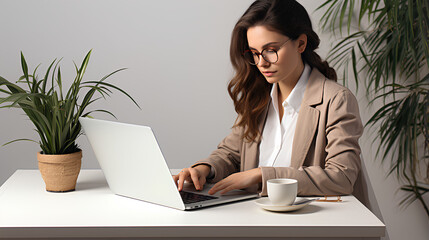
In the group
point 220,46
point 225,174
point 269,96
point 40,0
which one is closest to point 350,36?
point 220,46

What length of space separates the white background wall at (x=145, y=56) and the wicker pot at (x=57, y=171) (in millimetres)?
1654

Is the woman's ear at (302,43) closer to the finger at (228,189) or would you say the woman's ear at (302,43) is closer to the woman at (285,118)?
the woman at (285,118)

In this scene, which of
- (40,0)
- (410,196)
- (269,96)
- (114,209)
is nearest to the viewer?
(114,209)

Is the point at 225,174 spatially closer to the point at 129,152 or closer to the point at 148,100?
the point at 129,152

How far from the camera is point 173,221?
4.10ft

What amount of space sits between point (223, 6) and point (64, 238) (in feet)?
7.54

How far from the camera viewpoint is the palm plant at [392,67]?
2951 mm

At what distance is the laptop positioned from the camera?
133 centimetres

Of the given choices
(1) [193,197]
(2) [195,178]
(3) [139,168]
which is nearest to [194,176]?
(2) [195,178]

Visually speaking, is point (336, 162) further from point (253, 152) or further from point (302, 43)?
point (302, 43)

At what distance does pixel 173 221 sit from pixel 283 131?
0.79 metres

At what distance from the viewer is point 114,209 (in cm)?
138

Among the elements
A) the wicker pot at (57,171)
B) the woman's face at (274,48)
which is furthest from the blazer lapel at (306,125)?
the wicker pot at (57,171)

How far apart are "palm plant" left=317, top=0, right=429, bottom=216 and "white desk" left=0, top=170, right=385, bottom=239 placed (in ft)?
5.65
